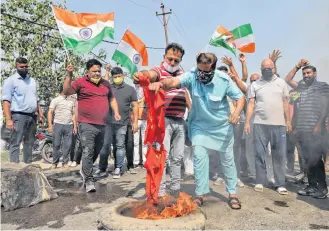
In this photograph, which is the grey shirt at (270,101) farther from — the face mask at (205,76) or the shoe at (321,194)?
the face mask at (205,76)

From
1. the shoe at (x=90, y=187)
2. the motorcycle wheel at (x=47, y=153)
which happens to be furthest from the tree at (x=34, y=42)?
the shoe at (x=90, y=187)

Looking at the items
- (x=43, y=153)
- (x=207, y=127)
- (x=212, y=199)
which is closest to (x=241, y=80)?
(x=207, y=127)

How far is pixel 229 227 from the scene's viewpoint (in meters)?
3.37

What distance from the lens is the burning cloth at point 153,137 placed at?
309 centimetres

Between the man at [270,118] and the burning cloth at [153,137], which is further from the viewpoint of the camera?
the man at [270,118]

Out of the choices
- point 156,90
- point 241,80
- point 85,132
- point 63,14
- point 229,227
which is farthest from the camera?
point 63,14

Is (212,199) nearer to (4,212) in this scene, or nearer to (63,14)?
(4,212)

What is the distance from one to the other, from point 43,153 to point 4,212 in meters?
6.95

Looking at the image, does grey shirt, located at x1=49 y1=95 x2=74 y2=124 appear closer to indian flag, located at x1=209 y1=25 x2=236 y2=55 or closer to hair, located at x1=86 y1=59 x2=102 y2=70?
hair, located at x1=86 y1=59 x2=102 y2=70

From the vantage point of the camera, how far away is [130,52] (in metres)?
8.60

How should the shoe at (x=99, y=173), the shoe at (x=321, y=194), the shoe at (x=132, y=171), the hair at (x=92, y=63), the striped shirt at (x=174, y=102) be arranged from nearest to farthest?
1. the striped shirt at (x=174, y=102)
2. the shoe at (x=321, y=194)
3. the hair at (x=92, y=63)
4. the shoe at (x=99, y=173)
5. the shoe at (x=132, y=171)

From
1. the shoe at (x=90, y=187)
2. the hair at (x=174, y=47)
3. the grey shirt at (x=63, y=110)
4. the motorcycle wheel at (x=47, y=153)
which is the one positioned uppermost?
the hair at (x=174, y=47)

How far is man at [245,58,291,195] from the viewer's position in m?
5.23

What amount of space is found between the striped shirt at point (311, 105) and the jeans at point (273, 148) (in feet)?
1.14
